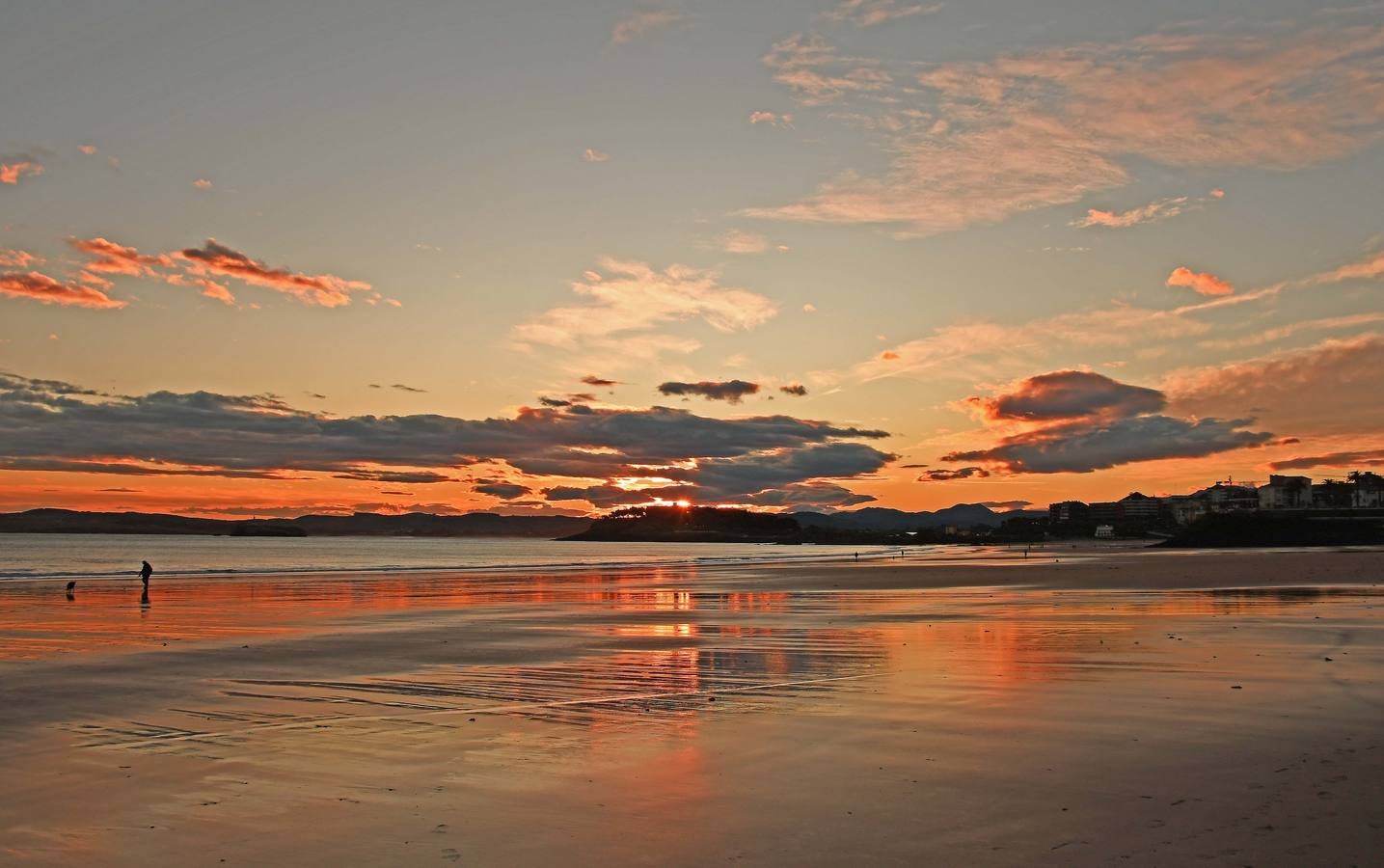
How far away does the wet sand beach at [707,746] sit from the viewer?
848 centimetres

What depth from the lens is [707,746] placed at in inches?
484

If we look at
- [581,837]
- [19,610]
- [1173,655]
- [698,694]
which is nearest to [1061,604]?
[1173,655]

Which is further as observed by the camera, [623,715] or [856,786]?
[623,715]

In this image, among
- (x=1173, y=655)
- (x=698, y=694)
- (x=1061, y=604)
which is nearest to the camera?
(x=698, y=694)

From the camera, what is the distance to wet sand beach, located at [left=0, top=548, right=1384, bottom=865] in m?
8.48

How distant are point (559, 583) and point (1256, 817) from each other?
54.8 metres

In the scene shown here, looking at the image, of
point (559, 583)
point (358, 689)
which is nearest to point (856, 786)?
point (358, 689)

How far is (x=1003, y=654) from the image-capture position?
814 inches

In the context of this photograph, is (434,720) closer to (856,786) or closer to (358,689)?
(358,689)

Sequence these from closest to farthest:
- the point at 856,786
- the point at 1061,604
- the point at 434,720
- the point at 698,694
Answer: the point at 856,786 < the point at 434,720 < the point at 698,694 < the point at 1061,604

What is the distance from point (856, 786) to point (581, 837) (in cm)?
298

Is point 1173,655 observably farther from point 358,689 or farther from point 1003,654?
point 358,689

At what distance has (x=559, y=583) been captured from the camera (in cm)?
6175

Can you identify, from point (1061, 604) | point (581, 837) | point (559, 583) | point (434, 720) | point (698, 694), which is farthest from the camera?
point (559, 583)
